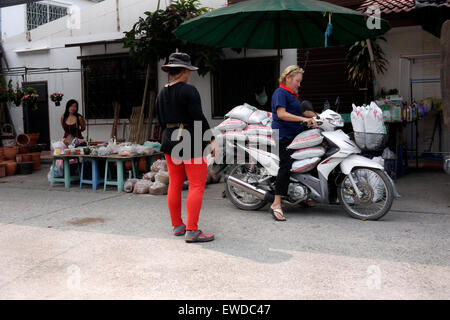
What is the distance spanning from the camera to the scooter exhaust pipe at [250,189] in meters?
5.98

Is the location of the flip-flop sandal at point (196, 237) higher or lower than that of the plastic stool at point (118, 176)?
lower

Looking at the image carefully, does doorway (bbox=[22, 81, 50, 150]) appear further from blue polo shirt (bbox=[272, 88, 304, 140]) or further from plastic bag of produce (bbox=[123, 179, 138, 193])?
blue polo shirt (bbox=[272, 88, 304, 140])

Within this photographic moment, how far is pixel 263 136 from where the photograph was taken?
6.17 m

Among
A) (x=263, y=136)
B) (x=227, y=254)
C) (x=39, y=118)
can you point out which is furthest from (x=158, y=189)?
(x=39, y=118)

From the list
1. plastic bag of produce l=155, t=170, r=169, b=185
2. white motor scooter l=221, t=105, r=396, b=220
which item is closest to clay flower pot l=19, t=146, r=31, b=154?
→ plastic bag of produce l=155, t=170, r=169, b=185

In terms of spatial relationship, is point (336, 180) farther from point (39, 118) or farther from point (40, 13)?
point (40, 13)

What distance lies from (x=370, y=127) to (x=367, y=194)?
807 millimetres

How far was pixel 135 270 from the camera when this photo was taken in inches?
157

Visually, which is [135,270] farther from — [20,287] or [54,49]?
[54,49]

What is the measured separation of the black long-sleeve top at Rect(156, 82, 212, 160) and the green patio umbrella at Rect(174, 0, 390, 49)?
1775 mm

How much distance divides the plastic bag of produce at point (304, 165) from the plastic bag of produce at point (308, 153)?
48mm

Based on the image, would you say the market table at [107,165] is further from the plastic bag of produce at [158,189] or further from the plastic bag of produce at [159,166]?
the plastic bag of produce at [158,189]
